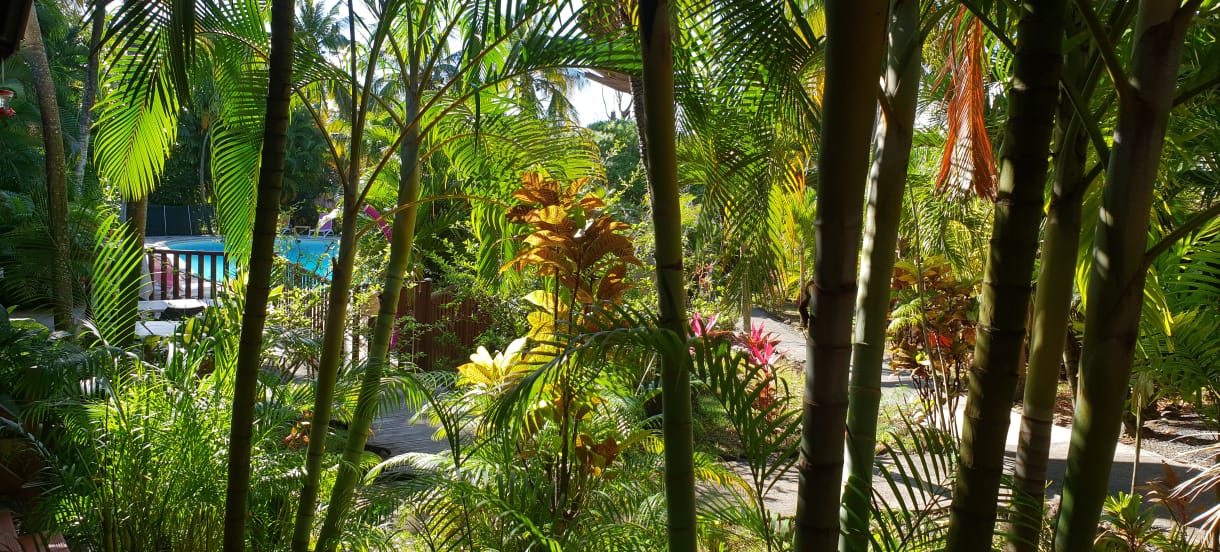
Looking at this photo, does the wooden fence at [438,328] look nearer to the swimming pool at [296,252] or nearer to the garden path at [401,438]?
the swimming pool at [296,252]

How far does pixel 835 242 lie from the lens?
1.07 metres

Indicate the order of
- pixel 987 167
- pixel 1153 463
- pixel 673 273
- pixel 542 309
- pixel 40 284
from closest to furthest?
pixel 673 273
pixel 987 167
pixel 542 309
pixel 40 284
pixel 1153 463

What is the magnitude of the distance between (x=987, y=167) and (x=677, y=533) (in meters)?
1.62

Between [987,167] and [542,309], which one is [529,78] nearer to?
[542,309]

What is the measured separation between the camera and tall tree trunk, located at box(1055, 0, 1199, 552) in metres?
1.16

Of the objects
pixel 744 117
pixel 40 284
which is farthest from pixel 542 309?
pixel 40 284

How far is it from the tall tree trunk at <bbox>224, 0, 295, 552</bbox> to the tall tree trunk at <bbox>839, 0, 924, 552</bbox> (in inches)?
55.6

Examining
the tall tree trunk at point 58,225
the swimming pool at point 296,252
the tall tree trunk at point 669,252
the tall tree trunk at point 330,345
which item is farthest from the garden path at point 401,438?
the tall tree trunk at point 669,252

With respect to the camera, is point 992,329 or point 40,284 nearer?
point 992,329

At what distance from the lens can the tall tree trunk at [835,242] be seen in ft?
3.33

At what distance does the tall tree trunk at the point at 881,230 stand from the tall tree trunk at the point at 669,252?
342 millimetres

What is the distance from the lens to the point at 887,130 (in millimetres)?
1632

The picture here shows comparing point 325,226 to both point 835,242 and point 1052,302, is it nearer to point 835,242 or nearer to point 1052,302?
point 1052,302

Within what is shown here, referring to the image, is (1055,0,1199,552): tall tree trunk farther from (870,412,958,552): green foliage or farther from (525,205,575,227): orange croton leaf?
(525,205,575,227): orange croton leaf
